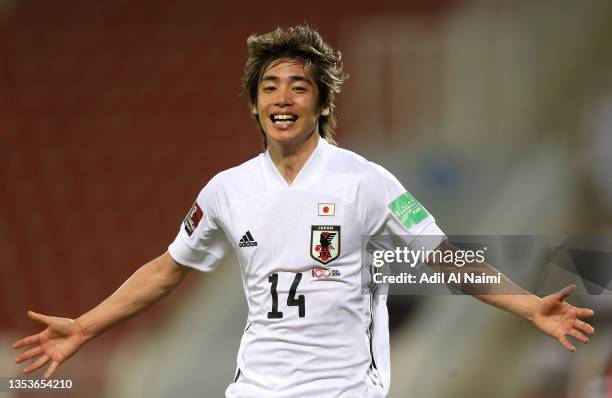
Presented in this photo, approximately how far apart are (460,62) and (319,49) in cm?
293

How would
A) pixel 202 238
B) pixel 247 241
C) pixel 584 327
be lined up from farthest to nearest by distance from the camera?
pixel 202 238 → pixel 247 241 → pixel 584 327

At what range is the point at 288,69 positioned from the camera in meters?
3.14

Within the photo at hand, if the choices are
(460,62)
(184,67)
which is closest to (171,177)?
(184,67)

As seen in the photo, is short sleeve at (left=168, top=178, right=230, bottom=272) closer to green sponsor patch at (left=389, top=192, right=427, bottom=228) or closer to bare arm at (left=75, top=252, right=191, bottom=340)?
bare arm at (left=75, top=252, right=191, bottom=340)

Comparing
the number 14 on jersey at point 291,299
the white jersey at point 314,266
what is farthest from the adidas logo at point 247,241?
the number 14 on jersey at point 291,299

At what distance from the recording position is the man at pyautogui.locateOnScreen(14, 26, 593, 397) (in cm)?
290

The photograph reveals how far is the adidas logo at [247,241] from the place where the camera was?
302 centimetres

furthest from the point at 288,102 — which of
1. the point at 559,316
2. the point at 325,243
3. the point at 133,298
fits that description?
the point at 559,316

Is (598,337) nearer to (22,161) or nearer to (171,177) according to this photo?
(171,177)

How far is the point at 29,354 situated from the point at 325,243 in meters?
1.14

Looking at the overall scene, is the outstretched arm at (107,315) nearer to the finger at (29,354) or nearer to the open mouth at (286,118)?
the finger at (29,354)

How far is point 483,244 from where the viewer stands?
3.50m

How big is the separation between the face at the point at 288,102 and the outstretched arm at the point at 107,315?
649 millimetres

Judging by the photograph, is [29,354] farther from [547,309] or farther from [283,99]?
[547,309]
